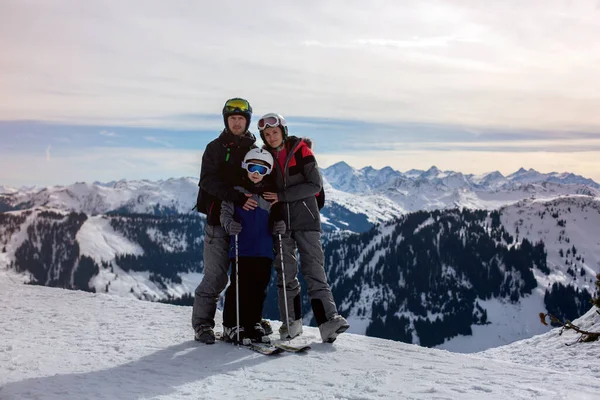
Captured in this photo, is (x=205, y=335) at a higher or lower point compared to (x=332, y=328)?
lower

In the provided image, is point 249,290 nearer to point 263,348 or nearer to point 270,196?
point 263,348

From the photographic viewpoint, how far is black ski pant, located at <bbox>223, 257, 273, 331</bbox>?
337 inches

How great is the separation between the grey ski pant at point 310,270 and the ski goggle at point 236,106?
7.80ft

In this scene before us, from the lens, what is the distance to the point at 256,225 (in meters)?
8.53

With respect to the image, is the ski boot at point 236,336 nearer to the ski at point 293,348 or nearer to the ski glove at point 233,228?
the ski at point 293,348

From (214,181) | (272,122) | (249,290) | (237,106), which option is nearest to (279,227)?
(249,290)

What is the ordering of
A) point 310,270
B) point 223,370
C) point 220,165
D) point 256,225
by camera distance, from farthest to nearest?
point 310,270, point 220,165, point 256,225, point 223,370

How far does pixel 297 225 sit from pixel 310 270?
90cm

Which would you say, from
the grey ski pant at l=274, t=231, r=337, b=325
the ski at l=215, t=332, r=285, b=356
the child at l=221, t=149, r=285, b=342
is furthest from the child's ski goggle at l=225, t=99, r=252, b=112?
the ski at l=215, t=332, r=285, b=356

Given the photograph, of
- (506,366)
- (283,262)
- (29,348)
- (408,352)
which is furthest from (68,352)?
(506,366)

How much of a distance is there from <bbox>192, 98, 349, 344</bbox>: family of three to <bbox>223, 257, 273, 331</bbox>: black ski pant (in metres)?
0.02

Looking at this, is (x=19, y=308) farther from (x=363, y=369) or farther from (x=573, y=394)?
(x=573, y=394)

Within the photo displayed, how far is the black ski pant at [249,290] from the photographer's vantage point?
337 inches

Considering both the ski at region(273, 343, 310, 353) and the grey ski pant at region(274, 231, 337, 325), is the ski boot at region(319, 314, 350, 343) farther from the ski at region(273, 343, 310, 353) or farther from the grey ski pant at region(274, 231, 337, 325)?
the ski at region(273, 343, 310, 353)
